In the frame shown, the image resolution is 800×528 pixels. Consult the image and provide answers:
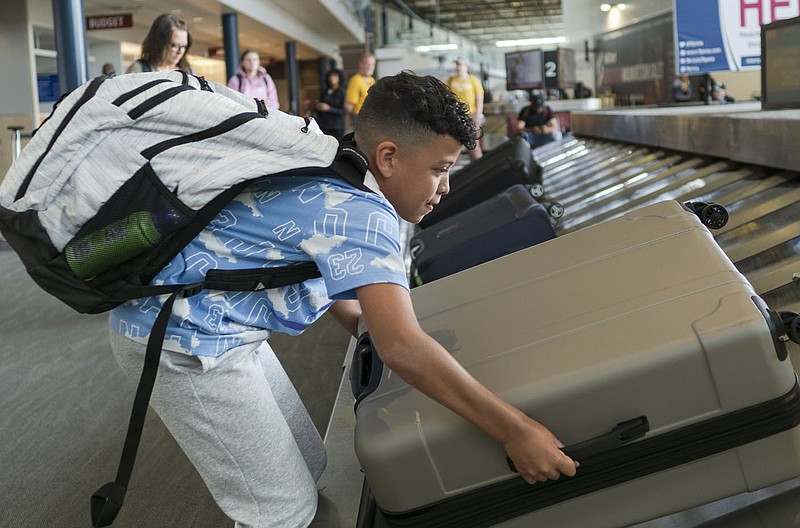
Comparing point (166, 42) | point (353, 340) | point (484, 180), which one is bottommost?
point (353, 340)

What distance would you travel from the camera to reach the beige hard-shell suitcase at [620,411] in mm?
1443

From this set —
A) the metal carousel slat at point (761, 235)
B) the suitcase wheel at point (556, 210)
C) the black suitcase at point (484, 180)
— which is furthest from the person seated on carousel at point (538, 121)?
the metal carousel slat at point (761, 235)

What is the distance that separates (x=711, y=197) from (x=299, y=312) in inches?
86.7

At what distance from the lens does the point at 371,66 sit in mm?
9766

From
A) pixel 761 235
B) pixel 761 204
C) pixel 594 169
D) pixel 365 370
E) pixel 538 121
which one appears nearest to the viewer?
pixel 365 370

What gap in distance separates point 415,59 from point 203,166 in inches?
1067

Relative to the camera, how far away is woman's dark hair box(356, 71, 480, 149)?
1.56 m

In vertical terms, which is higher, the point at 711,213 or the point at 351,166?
the point at 351,166

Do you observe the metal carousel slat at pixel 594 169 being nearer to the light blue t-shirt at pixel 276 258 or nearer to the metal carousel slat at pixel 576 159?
the metal carousel slat at pixel 576 159

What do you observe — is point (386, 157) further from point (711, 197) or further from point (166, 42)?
point (166, 42)

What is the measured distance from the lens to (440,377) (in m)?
1.39

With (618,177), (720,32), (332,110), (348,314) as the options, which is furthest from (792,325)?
(332,110)

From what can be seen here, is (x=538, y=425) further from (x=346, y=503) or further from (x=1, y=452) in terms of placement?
(x=1, y=452)

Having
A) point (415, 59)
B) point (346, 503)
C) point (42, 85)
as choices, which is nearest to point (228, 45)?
point (42, 85)
